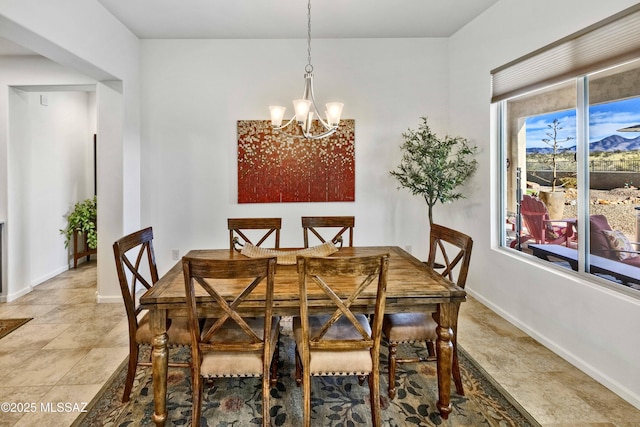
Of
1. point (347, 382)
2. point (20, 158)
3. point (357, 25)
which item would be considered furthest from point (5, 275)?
point (357, 25)

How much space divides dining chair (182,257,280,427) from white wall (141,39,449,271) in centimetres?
245

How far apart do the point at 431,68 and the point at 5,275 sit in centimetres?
535

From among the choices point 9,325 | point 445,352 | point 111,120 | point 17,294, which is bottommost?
point 9,325

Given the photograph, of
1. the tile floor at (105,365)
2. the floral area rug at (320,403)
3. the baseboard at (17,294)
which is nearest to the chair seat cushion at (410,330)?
the floral area rug at (320,403)

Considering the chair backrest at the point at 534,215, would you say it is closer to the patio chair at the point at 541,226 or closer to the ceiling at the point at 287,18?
the patio chair at the point at 541,226

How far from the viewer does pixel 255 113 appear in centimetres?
402

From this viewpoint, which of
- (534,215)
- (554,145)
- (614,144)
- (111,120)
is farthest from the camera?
(111,120)

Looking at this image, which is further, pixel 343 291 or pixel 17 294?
pixel 17 294

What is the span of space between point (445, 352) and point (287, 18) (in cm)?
340

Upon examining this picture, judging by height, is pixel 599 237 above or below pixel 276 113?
below

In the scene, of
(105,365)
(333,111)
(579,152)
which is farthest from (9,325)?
(579,152)

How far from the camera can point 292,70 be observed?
13.1 feet

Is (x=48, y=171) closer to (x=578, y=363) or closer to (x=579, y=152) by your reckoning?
(x=579, y=152)

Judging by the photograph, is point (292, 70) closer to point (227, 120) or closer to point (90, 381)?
point (227, 120)
